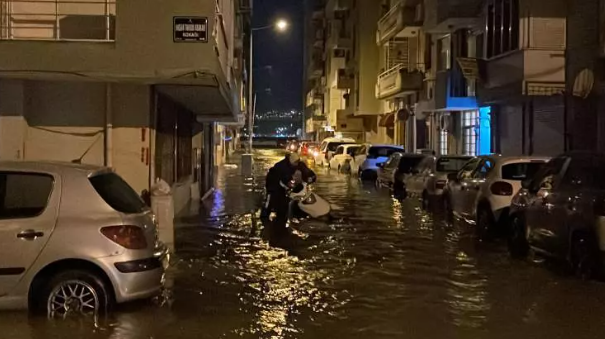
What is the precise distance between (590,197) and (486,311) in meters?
2.43

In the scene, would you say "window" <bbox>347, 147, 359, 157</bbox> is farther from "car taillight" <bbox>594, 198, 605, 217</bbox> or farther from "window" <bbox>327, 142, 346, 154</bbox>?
"car taillight" <bbox>594, 198, 605, 217</bbox>

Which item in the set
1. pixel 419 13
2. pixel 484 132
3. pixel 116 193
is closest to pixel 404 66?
pixel 419 13

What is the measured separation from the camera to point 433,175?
22.1 metres

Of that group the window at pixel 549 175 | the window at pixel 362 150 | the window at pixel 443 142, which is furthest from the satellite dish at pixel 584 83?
the window at pixel 362 150

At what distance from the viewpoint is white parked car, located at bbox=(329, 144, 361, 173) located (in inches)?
1660

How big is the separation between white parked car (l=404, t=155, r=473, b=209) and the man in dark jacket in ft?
17.2

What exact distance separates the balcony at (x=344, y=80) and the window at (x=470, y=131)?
30968mm

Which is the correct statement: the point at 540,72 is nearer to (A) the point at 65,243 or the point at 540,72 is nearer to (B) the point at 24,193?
(B) the point at 24,193

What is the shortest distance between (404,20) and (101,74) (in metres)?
30.5

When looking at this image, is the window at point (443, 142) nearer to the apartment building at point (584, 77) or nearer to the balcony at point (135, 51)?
the apartment building at point (584, 77)

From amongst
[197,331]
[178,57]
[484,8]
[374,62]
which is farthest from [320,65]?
[197,331]

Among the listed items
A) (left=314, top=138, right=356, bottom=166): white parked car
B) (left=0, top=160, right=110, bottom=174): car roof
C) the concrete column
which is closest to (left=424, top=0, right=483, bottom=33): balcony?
(left=314, top=138, right=356, bottom=166): white parked car

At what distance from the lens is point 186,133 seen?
22.8 metres

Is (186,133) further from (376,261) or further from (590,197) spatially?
(590,197)
